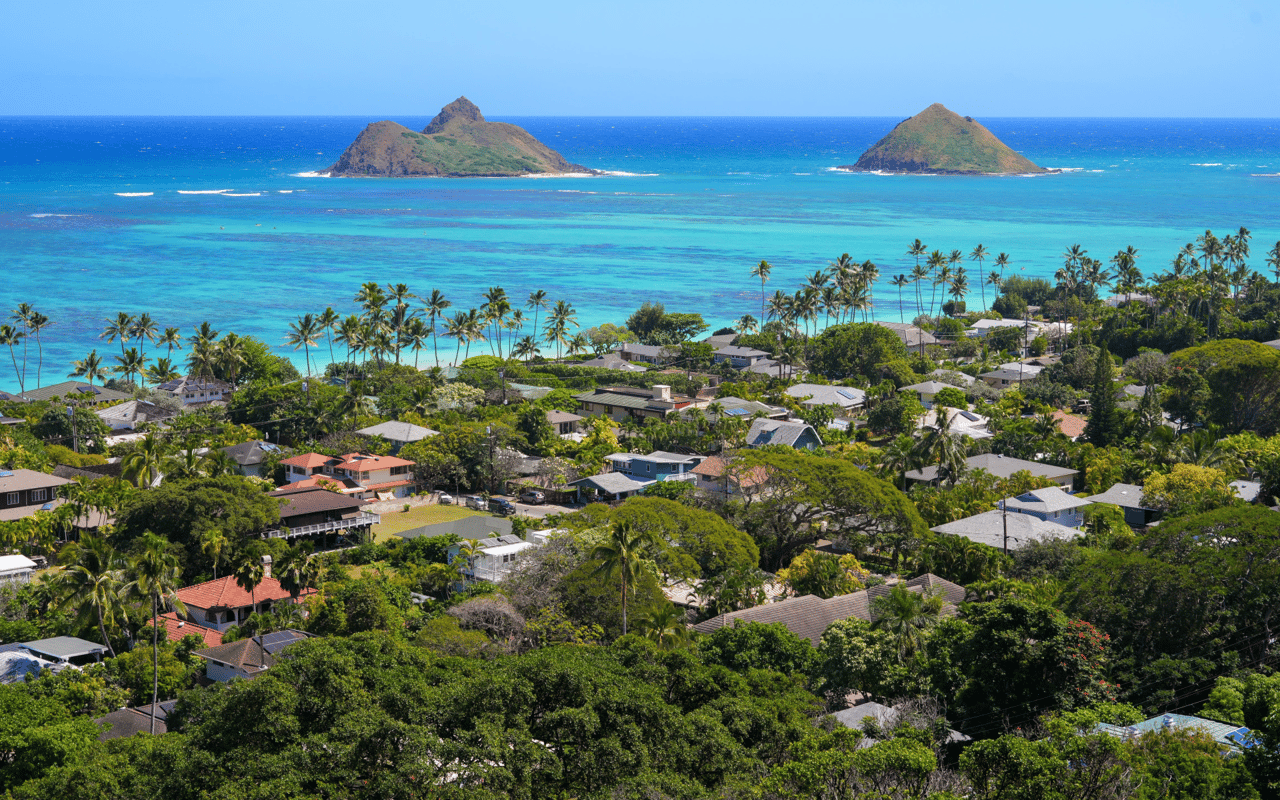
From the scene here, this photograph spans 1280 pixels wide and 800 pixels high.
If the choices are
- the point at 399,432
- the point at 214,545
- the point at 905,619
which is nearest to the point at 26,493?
the point at 214,545

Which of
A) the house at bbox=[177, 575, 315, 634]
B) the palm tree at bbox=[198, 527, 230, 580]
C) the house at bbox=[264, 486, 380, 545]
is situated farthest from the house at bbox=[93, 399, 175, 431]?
the house at bbox=[177, 575, 315, 634]

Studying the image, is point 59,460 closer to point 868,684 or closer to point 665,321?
point 868,684

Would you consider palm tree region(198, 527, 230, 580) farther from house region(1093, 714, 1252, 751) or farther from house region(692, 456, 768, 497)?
house region(1093, 714, 1252, 751)

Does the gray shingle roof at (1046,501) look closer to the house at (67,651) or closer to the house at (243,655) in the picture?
the house at (243,655)

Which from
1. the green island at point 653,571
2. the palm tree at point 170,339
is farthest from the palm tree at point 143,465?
the palm tree at point 170,339

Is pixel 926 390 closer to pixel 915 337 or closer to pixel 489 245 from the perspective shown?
pixel 915 337

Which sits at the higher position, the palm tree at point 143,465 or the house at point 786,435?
the palm tree at point 143,465
